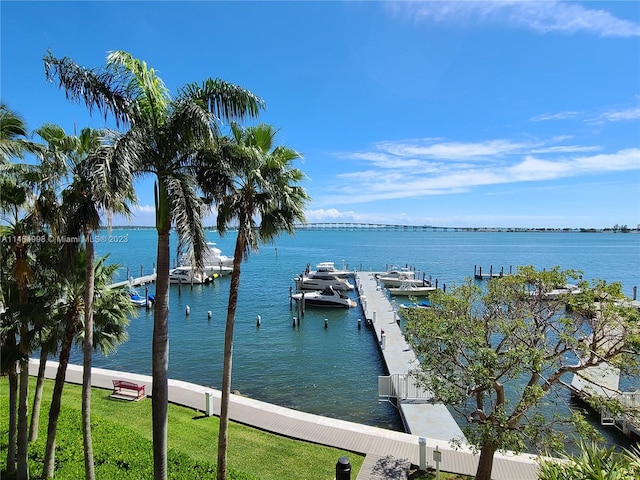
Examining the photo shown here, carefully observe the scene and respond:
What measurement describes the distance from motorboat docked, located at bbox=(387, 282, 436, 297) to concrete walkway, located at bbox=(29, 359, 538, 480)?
3557 centimetres

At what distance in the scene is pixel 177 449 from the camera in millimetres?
11969

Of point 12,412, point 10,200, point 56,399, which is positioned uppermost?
point 10,200

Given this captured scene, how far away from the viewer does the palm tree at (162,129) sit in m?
7.56

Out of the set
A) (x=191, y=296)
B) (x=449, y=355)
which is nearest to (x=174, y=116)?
(x=449, y=355)

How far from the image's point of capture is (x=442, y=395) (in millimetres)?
8945

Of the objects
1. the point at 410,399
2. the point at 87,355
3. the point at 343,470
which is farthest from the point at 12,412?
the point at 410,399

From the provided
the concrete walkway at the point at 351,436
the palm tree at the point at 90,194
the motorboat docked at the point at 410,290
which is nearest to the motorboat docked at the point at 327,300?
the motorboat docked at the point at 410,290

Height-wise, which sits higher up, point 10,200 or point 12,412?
point 10,200

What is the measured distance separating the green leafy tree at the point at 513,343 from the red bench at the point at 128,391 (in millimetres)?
11736

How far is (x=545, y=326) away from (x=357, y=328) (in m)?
25.2

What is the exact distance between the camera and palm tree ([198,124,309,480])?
8547mm

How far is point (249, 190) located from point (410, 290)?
4356 centimetres

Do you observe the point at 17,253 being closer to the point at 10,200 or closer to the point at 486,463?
the point at 10,200

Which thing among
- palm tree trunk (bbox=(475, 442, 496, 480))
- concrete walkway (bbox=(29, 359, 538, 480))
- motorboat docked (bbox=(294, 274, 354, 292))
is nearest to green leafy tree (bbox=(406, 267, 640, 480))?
palm tree trunk (bbox=(475, 442, 496, 480))
